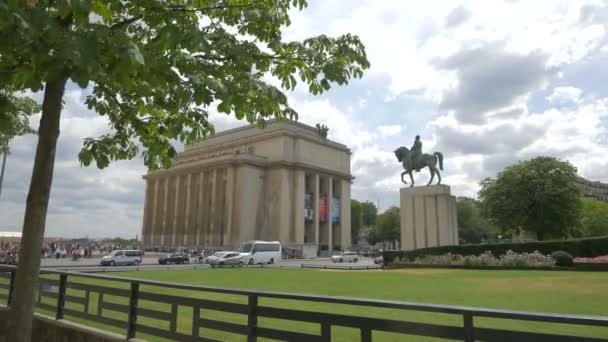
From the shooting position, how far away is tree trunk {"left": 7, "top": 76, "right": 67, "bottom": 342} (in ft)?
16.0

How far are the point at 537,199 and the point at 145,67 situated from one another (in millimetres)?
51342

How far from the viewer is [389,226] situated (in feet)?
347

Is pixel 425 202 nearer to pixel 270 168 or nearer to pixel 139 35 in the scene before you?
pixel 139 35

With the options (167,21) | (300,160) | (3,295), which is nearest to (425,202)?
(3,295)

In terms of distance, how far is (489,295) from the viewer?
1362 cm

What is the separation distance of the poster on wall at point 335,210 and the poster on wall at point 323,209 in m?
2.08

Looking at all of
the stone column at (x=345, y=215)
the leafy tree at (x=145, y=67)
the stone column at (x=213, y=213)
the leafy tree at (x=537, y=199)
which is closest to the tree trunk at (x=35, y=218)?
the leafy tree at (x=145, y=67)

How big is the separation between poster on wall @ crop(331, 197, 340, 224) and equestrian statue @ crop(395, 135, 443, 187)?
2038 inches

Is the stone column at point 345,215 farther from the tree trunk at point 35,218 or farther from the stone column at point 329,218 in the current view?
the tree trunk at point 35,218

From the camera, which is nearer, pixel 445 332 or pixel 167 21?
pixel 445 332

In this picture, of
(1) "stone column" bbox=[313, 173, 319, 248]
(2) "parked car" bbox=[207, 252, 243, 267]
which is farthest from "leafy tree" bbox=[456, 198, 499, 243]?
(2) "parked car" bbox=[207, 252, 243, 267]

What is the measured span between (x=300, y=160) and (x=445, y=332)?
261 ft

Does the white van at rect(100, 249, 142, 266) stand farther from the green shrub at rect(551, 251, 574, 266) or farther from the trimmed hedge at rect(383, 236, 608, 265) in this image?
the green shrub at rect(551, 251, 574, 266)

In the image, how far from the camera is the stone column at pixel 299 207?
79.5 m
